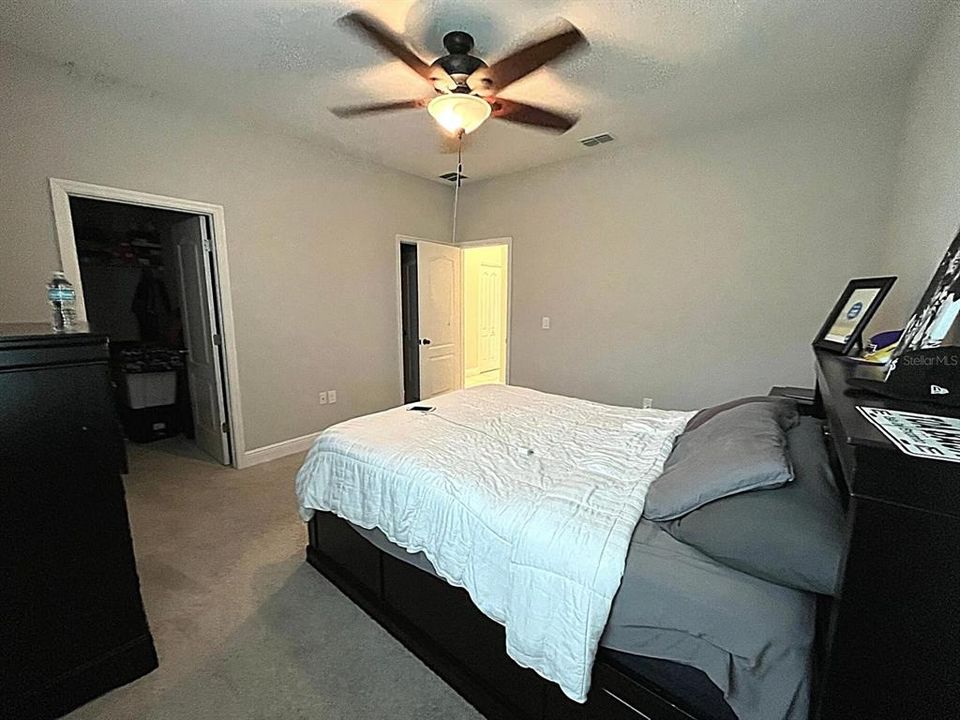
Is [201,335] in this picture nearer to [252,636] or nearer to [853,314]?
[252,636]

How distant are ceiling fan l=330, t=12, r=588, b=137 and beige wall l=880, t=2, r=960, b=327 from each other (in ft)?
5.28

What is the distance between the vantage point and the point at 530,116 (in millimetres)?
2518

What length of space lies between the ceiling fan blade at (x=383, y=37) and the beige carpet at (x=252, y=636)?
2587 millimetres

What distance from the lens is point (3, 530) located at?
1309 mm

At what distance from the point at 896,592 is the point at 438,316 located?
15.0ft

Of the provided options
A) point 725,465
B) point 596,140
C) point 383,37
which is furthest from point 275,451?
point 596,140

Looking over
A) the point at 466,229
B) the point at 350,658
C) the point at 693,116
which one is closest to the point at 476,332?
the point at 466,229

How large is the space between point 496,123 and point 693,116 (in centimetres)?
144

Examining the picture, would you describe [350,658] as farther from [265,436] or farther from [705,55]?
[705,55]

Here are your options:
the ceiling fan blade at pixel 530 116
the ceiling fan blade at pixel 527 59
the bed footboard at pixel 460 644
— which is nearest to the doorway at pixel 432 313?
the ceiling fan blade at pixel 530 116

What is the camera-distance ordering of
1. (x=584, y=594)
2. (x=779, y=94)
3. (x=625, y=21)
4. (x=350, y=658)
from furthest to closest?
1. (x=779, y=94)
2. (x=625, y=21)
3. (x=350, y=658)
4. (x=584, y=594)

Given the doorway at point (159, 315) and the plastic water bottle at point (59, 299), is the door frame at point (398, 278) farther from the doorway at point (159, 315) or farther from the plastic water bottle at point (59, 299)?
the plastic water bottle at point (59, 299)

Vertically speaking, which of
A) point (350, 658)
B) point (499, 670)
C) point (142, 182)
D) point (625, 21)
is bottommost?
point (350, 658)

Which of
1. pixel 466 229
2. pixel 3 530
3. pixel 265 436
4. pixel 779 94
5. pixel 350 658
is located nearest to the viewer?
pixel 3 530
